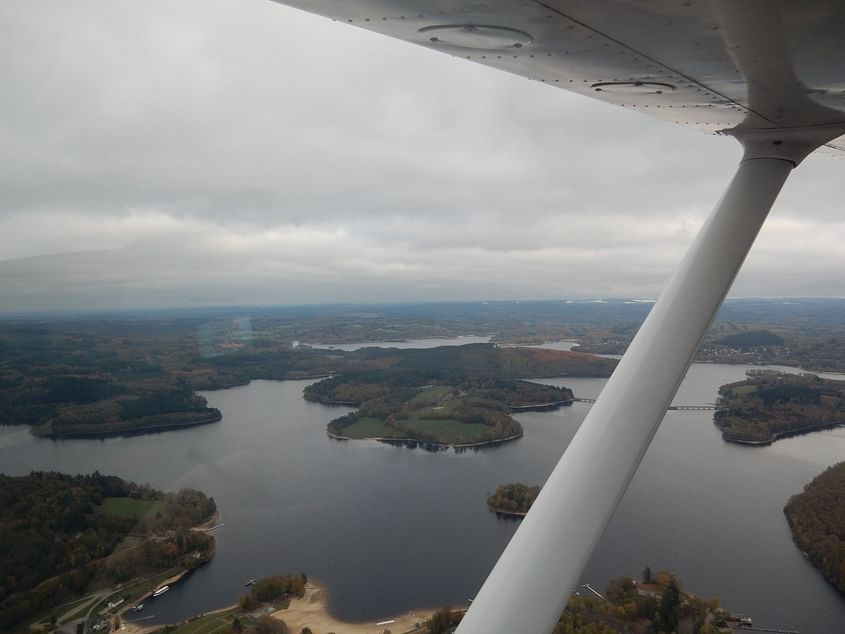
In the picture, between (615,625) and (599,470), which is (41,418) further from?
(599,470)

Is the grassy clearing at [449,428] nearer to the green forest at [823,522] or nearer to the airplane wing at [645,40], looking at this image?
the green forest at [823,522]

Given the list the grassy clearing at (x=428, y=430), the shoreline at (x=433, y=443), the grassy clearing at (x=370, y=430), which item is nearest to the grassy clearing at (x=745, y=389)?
the shoreline at (x=433, y=443)

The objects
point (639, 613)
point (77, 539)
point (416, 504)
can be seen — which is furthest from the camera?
point (416, 504)

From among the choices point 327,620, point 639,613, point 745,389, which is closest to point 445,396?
point 327,620

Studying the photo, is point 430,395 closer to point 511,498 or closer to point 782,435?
point 511,498

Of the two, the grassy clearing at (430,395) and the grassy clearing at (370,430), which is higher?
the grassy clearing at (430,395)

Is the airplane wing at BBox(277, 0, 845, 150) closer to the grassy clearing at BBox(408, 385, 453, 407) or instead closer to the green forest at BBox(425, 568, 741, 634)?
the green forest at BBox(425, 568, 741, 634)

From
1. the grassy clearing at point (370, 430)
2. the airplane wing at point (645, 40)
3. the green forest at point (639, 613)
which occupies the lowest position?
the green forest at point (639, 613)
